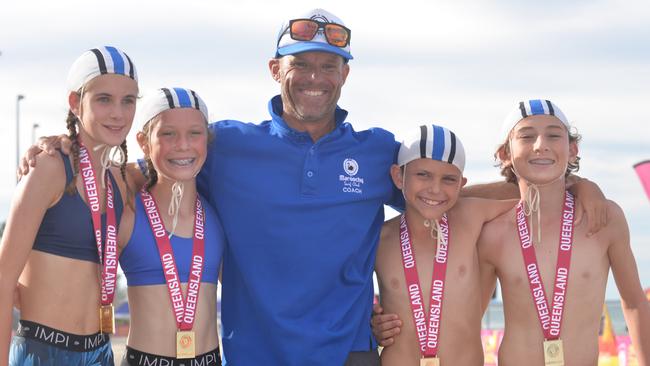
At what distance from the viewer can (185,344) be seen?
6.08m

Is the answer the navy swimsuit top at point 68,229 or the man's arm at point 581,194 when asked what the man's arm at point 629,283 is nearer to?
the man's arm at point 581,194

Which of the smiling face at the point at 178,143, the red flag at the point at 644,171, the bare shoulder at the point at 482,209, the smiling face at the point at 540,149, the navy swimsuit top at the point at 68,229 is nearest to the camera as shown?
the navy swimsuit top at the point at 68,229

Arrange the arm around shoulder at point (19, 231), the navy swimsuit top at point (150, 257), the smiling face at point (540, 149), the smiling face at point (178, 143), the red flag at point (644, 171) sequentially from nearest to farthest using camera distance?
the arm around shoulder at point (19, 231)
the navy swimsuit top at point (150, 257)
the smiling face at point (178, 143)
the smiling face at point (540, 149)
the red flag at point (644, 171)

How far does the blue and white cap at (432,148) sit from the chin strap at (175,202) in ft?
5.12

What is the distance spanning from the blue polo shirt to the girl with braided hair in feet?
2.82

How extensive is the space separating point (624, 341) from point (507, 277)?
14.8m

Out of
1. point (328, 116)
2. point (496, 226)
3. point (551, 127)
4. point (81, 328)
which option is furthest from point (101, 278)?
point (551, 127)

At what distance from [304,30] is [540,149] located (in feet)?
6.07

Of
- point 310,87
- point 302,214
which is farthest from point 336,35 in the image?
point 302,214

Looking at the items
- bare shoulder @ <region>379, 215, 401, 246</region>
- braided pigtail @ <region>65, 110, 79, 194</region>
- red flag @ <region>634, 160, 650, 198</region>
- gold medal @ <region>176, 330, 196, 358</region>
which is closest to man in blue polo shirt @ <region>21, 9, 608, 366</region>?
bare shoulder @ <region>379, 215, 401, 246</region>

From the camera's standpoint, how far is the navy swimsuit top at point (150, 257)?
616 cm

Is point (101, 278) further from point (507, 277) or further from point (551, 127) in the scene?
point (551, 127)

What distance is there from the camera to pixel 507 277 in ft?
22.0

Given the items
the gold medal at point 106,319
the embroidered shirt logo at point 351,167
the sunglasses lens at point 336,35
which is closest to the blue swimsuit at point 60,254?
the gold medal at point 106,319
